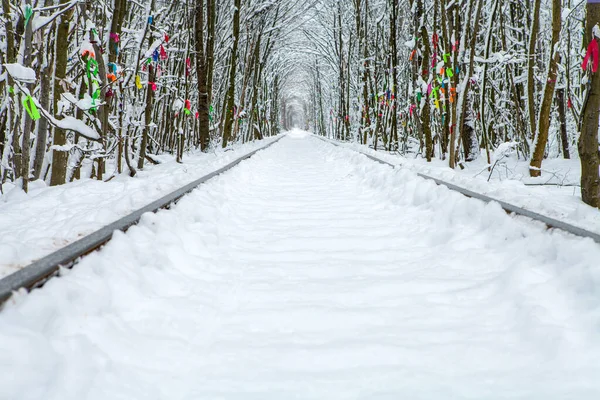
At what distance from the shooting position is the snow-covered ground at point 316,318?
153 cm

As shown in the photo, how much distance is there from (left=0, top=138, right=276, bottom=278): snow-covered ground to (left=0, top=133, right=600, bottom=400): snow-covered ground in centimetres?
29

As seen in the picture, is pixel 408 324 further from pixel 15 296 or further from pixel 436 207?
pixel 436 207

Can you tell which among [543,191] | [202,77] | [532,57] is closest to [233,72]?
[202,77]

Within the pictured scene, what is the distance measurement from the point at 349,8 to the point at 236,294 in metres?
21.3

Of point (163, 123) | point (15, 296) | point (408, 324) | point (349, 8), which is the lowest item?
point (408, 324)

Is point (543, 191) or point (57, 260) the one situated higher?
point (543, 191)

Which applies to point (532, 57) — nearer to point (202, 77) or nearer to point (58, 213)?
point (58, 213)

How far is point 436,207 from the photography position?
4199 mm

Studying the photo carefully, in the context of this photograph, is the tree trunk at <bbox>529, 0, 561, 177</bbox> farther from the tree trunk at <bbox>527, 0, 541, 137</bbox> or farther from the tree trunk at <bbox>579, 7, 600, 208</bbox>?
the tree trunk at <bbox>579, 7, 600, 208</bbox>

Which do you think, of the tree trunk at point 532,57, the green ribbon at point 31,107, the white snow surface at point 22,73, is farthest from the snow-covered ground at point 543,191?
the white snow surface at point 22,73

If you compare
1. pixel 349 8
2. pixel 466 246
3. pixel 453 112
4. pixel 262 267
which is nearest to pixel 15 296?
pixel 262 267

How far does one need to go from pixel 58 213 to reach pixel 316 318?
98.8 inches

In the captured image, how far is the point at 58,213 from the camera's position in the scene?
11.5 feet

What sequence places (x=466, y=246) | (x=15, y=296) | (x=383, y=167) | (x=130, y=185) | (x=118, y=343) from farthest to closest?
(x=383, y=167)
(x=130, y=185)
(x=466, y=246)
(x=118, y=343)
(x=15, y=296)
